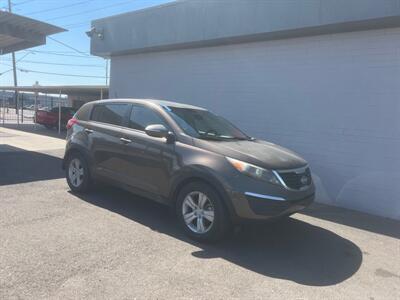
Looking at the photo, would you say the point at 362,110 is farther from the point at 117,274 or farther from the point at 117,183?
the point at 117,274

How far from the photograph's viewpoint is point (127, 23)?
10867mm

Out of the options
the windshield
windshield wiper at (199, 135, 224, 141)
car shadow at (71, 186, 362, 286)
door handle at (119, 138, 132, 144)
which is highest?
the windshield

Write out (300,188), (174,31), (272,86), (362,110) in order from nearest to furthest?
(300,188) < (362,110) < (272,86) < (174,31)

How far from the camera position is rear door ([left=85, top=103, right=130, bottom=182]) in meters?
5.64

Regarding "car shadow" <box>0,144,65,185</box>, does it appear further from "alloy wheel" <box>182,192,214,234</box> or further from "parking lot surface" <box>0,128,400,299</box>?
"alloy wheel" <box>182,192,214,234</box>

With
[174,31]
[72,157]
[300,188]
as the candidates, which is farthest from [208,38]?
[300,188]

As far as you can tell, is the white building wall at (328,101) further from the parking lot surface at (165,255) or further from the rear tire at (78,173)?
the rear tire at (78,173)

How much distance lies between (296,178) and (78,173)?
12.3 ft

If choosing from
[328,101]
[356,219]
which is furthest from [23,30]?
[356,219]

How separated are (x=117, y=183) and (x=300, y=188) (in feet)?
9.04

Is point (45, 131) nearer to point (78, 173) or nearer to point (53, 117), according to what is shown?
point (53, 117)

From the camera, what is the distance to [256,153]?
470 centimetres

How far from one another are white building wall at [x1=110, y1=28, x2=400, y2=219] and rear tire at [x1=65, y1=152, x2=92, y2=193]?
388 cm

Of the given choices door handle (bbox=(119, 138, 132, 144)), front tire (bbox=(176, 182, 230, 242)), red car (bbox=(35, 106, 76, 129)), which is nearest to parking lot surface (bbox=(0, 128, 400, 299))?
front tire (bbox=(176, 182, 230, 242))
